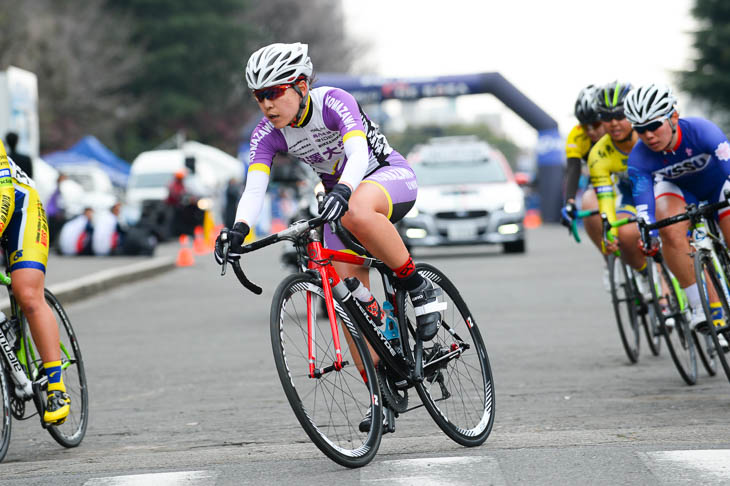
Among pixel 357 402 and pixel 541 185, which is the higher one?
pixel 357 402

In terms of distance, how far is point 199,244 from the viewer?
104ft

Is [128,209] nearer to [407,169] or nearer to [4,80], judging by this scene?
[4,80]

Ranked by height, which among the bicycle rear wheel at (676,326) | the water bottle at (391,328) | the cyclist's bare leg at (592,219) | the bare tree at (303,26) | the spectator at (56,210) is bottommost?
the bare tree at (303,26)

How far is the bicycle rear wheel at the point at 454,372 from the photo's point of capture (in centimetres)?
654

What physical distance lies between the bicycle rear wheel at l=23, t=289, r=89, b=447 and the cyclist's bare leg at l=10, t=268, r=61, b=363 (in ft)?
0.42

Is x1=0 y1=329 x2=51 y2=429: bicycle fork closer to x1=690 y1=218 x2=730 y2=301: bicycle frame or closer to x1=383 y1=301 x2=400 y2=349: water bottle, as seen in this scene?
x1=383 y1=301 x2=400 y2=349: water bottle

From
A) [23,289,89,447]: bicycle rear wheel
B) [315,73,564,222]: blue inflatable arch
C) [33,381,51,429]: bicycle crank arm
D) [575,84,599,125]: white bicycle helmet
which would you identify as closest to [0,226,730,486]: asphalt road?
[23,289,89,447]: bicycle rear wheel

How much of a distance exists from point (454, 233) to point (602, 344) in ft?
43.3

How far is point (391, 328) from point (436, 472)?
0.98 meters

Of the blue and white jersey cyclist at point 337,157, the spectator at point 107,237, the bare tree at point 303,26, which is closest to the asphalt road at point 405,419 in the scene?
the blue and white jersey cyclist at point 337,157

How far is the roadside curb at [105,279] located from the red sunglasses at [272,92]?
10.7 metres

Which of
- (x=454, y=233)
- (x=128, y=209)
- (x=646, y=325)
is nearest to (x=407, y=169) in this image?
(x=646, y=325)

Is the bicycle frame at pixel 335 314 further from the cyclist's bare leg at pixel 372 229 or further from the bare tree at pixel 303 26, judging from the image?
the bare tree at pixel 303 26

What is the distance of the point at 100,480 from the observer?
5.92 m
